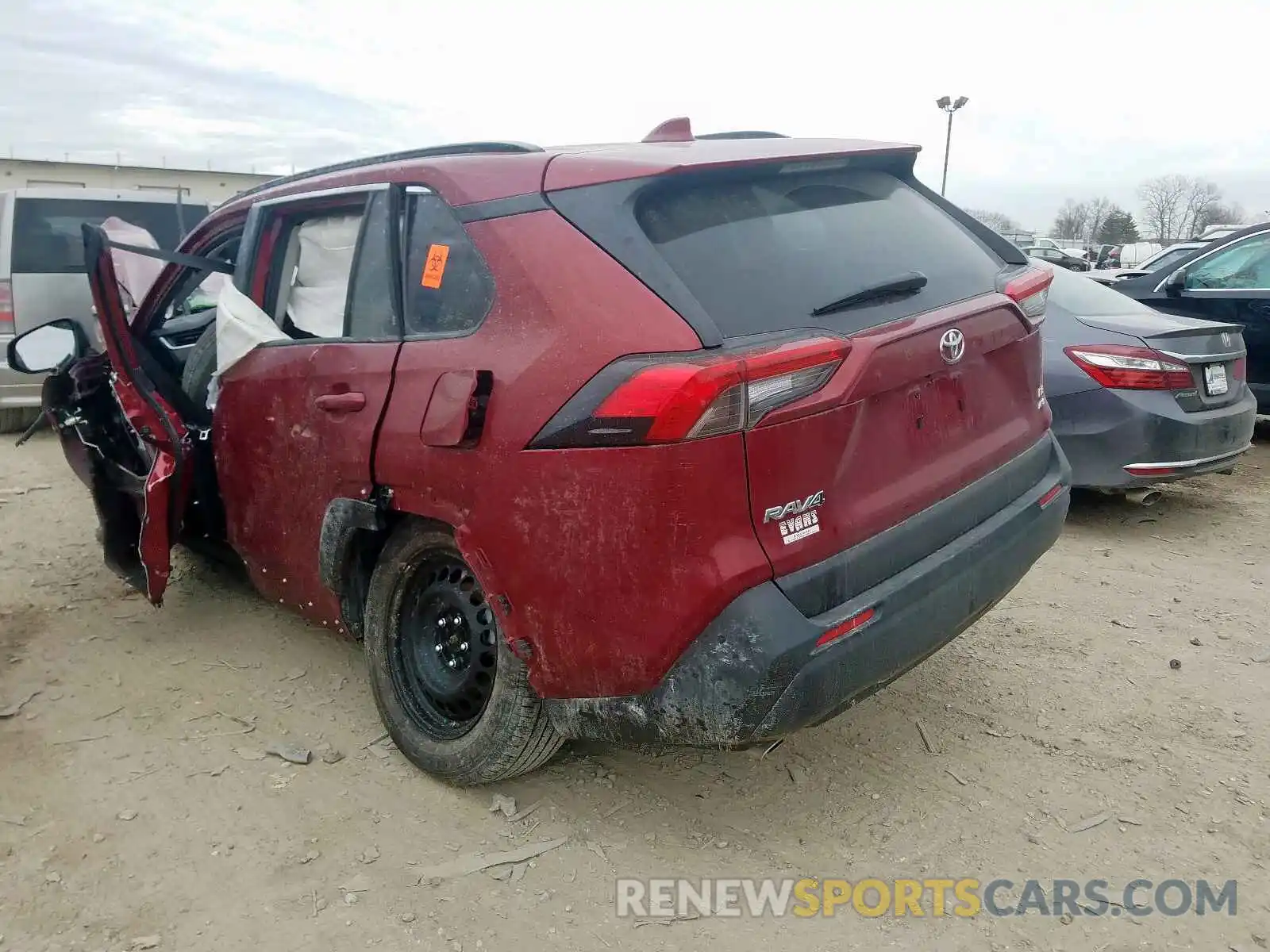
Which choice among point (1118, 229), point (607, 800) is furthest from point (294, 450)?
point (1118, 229)

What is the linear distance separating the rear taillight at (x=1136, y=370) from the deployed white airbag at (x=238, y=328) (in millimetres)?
4113

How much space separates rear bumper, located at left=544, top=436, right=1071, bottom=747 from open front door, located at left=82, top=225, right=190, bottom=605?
6.64 ft

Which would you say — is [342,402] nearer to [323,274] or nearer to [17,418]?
[323,274]

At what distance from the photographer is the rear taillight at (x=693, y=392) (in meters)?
2.07

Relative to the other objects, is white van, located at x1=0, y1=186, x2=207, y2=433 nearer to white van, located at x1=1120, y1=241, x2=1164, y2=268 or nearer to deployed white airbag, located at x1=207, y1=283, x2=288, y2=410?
deployed white airbag, located at x1=207, y1=283, x2=288, y2=410

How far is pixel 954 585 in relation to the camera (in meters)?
2.52

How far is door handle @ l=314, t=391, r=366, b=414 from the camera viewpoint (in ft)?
9.36

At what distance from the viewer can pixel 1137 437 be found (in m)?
4.98

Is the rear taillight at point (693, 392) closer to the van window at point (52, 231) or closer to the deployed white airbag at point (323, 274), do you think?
the deployed white airbag at point (323, 274)

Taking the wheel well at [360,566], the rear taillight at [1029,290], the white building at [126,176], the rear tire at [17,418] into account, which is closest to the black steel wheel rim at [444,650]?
the wheel well at [360,566]

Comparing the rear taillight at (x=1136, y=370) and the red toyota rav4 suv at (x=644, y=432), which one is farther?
the rear taillight at (x=1136, y=370)

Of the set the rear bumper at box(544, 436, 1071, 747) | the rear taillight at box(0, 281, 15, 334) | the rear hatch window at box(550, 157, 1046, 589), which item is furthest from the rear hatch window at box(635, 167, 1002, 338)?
the rear taillight at box(0, 281, 15, 334)

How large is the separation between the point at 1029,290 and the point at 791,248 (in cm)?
99

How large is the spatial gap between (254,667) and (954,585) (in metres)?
2.68
